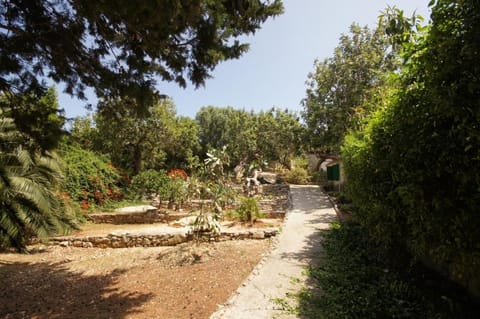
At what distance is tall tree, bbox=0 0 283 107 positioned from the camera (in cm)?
331

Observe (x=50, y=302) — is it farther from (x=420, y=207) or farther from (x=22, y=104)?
(x=420, y=207)

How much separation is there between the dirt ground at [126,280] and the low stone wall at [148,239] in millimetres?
329

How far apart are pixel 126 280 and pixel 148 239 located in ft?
8.74

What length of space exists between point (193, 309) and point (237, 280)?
1138mm

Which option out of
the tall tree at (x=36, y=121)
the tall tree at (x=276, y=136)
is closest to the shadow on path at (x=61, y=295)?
the tall tree at (x=36, y=121)

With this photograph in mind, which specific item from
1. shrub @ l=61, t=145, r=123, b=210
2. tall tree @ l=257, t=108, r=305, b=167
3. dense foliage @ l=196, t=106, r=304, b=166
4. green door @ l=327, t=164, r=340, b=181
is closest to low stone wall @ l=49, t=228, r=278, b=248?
shrub @ l=61, t=145, r=123, b=210

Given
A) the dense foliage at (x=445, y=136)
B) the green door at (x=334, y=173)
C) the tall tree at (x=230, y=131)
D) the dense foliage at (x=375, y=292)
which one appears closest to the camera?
the dense foliage at (x=445, y=136)

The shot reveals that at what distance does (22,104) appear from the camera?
3.71 m

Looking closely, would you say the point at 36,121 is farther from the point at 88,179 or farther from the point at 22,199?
the point at 88,179

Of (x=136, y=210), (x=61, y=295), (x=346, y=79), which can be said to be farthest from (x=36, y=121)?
(x=346, y=79)

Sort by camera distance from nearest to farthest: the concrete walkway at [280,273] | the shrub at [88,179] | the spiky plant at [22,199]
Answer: the concrete walkway at [280,273]
the spiky plant at [22,199]
the shrub at [88,179]

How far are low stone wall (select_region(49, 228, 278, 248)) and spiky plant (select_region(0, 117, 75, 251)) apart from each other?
71cm

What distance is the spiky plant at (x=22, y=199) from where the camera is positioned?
707 centimetres

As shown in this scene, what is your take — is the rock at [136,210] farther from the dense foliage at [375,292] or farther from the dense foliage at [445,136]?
the dense foliage at [445,136]
